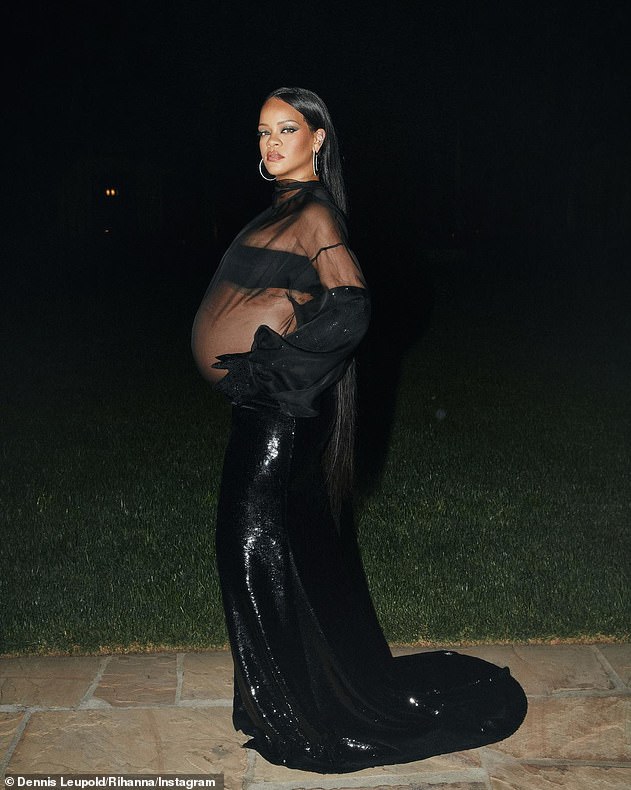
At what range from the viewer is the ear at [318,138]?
3104 mm

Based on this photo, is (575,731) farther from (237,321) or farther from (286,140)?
(286,140)

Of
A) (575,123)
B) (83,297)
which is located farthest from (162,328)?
(575,123)

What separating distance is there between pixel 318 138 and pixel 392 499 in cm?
389

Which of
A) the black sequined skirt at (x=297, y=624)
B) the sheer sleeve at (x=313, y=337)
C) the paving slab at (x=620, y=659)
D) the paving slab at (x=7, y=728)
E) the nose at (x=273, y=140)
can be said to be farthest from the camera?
the paving slab at (x=620, y=659)

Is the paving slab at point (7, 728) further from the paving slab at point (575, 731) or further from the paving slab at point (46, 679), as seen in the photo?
the paving slab at point (575, 731)

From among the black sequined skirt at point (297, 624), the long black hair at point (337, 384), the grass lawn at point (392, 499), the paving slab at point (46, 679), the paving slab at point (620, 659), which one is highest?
the long black hair at point (337, 384)

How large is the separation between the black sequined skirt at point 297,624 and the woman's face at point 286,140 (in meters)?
0.75

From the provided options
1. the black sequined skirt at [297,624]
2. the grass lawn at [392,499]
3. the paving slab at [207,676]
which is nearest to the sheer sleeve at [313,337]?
the black sequined skirt at [297,624]

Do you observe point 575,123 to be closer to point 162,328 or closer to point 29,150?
point 29,150

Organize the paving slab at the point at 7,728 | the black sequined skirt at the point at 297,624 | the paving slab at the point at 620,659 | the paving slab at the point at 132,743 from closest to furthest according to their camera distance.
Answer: the black sequined skirt at the point at 297,624, the paving slab at the point at 132,743, the paving slab at the point at 7,728, the paving slab at the point at 620,659

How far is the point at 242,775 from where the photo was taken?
327 cm

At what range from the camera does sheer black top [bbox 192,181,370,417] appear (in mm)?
2967

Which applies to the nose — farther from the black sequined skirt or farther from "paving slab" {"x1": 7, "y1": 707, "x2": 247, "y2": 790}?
"paving slab" {"x1": 7, "y1": 707, "x2": 247, "y2": 790}

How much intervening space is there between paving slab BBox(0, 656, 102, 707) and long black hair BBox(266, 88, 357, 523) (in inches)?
50.9
